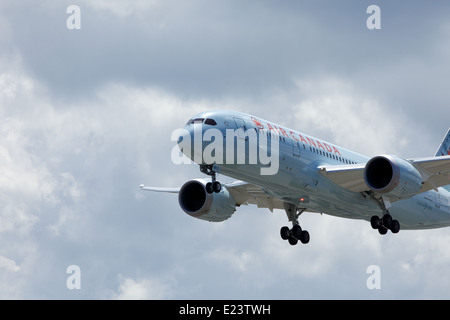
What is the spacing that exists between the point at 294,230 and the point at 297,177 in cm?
752

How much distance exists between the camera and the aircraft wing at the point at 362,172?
165ft

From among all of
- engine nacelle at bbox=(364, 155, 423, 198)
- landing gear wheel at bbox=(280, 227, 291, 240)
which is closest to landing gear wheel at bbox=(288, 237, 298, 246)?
landing gear wheel at bbox=(280, 227, 291, 240)

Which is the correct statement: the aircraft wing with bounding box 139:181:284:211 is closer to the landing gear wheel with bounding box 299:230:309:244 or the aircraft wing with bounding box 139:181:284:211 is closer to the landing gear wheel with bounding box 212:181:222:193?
the landing gear wheel with bounding box 299:230:309:244

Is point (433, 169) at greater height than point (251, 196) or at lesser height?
lesser

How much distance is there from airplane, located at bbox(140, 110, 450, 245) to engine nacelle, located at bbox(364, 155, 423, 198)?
0.19ft

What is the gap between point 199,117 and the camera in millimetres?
45875

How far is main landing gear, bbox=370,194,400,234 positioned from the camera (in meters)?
52.5

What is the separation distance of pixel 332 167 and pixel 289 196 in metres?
3.05

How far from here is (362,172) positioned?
5069 centimetres

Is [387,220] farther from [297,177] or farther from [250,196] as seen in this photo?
[250,196]

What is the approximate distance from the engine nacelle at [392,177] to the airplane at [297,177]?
6cm

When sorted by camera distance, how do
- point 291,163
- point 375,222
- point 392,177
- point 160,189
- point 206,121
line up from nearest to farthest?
point 206,121 < point 291,163 < point 392,177 < point 375,222 < point 160,189

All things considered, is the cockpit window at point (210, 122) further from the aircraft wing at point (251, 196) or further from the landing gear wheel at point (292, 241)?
the landing gear wheel at point (292, 241)

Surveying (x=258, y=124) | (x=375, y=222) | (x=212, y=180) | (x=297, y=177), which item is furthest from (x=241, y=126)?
(x=375, y=222)
